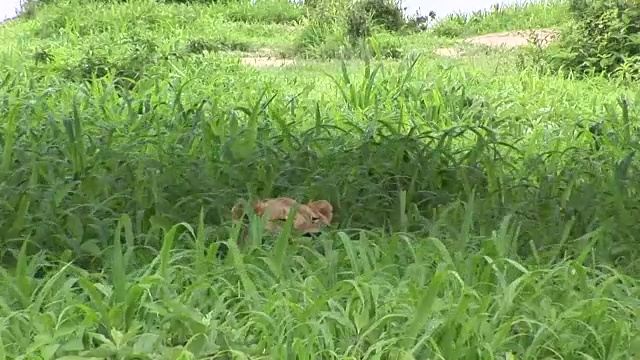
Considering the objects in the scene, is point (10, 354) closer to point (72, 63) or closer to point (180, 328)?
point (180, 328)

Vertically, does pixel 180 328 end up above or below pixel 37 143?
below

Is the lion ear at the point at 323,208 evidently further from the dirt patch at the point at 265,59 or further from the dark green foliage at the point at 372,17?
the dark green foliage at the point at 372,17

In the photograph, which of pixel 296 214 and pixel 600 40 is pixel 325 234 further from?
pixel 600 40

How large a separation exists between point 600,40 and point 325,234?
3.93 metres

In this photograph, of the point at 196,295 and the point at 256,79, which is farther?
the point at 256,79

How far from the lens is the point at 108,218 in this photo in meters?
2.27

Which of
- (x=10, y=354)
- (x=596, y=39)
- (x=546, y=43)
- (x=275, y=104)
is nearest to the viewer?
(x=10, y=354)

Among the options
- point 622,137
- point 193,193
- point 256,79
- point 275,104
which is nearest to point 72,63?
point 256,79

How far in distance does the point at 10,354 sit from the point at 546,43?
538 cm

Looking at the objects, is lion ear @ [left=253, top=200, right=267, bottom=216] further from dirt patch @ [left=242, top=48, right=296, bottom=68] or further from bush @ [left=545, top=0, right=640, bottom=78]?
dirt patch @ [left=242, top=48, right=296, bottom=68]

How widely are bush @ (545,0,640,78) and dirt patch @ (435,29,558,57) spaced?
503 mm

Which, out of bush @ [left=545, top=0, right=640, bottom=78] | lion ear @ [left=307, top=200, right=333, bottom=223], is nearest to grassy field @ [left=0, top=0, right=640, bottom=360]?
lion ear @ [left=307, top=200, right=333, bottom=223]

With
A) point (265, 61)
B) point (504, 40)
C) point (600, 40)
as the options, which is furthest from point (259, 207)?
point (504, 40)

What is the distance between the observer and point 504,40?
328 inches
